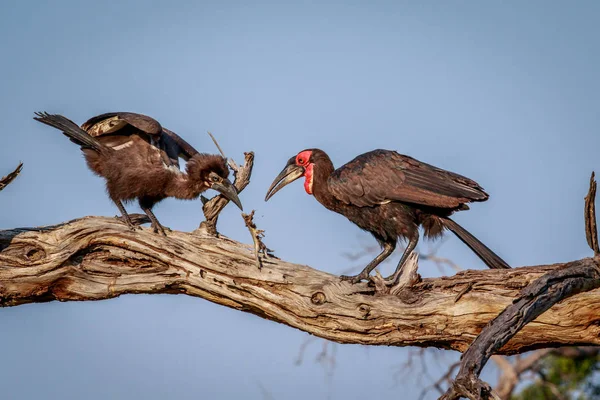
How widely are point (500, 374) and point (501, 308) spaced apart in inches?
203

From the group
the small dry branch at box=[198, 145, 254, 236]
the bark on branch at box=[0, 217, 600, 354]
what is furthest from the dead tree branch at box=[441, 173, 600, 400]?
the small dry branch at box=[198, 145, 254, 236]

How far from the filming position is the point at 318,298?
16.3 feet

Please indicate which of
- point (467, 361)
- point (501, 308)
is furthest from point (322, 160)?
point (467, 361)

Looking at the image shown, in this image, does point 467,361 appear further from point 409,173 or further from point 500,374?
point 500,374

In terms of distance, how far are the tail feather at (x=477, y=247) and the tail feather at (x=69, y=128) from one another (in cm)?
291

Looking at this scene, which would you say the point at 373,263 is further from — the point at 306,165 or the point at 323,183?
the point at 306,165

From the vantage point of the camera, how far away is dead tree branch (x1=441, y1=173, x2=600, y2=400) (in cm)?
361

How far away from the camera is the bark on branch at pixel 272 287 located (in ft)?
15.6

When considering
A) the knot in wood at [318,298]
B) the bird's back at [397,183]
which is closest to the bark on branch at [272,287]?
the knot in wood at [318,298]

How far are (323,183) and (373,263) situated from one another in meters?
0.87

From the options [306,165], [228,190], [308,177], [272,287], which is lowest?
[272,287]

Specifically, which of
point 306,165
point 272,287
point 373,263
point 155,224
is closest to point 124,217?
point 155,224

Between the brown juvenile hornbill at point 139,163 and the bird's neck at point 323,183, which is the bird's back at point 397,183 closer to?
the bird's neck at point 323,183

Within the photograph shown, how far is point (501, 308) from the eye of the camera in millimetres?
4664
